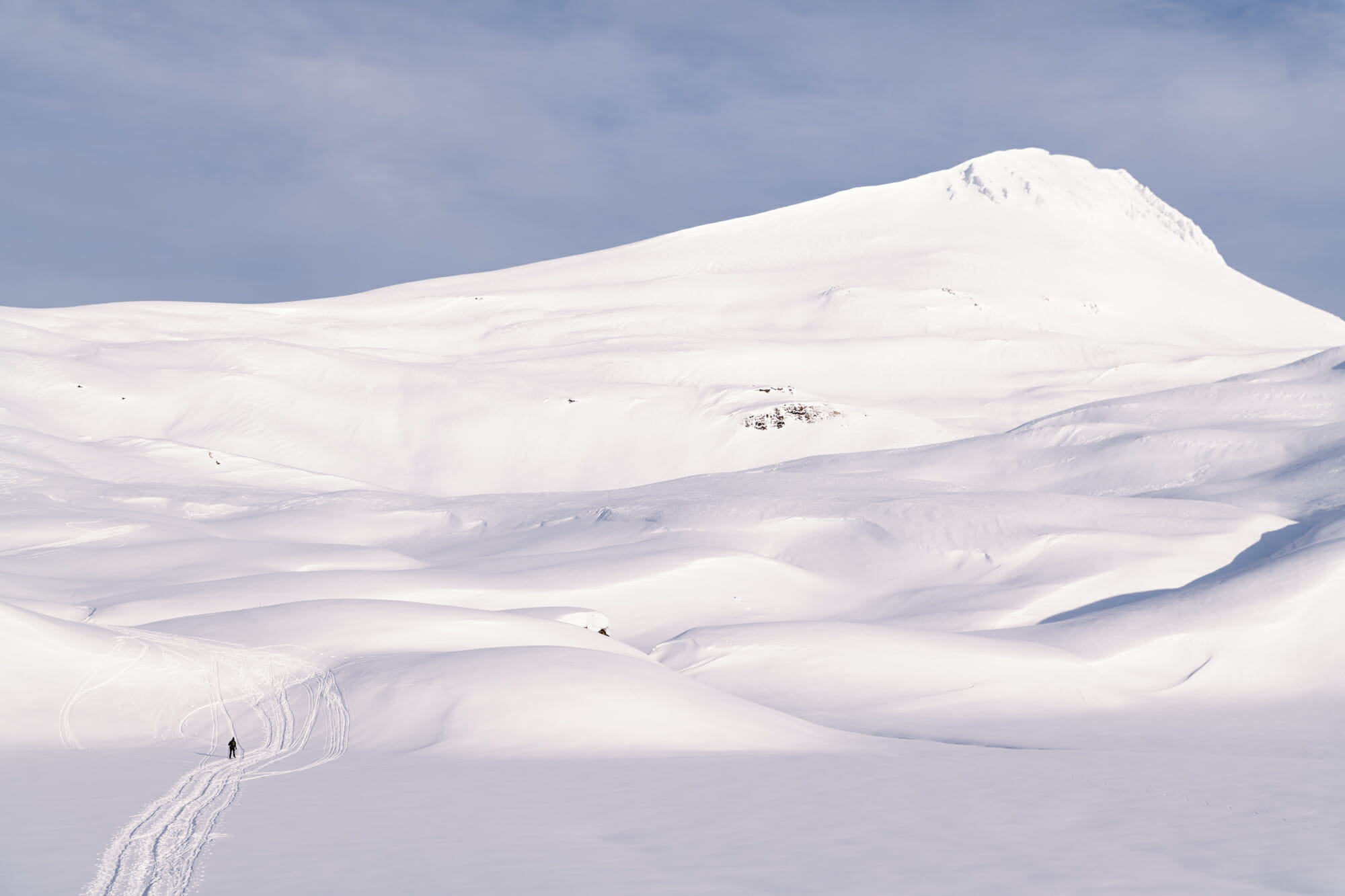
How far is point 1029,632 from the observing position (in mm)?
27312

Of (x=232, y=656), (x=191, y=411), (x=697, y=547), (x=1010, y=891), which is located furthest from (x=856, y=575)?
(x=191, y=411)

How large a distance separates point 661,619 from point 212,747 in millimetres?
14145

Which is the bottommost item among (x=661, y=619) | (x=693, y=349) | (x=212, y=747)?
(x=212, y=747)

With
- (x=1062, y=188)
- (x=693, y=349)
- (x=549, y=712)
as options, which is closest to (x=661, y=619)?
(x=549, y=712)

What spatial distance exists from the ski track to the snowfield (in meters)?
0.09

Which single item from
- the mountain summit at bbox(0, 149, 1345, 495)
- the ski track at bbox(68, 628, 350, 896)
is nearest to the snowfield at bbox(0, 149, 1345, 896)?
the ski track at bbox(68, 628, 350, 896)

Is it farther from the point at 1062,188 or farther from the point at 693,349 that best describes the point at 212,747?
the point at 1062,188

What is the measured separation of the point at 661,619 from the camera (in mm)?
30328

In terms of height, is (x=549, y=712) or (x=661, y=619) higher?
(x=661, y=619)

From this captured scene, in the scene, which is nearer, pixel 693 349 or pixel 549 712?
pixel 549 712

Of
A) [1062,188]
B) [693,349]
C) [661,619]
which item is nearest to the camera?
[661,619]

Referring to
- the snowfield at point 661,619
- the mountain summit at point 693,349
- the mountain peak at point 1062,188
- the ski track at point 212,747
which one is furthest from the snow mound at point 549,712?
the mountain peak at point 1062,188

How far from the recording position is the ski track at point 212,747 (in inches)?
439

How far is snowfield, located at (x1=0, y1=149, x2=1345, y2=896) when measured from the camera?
12.6 meters
